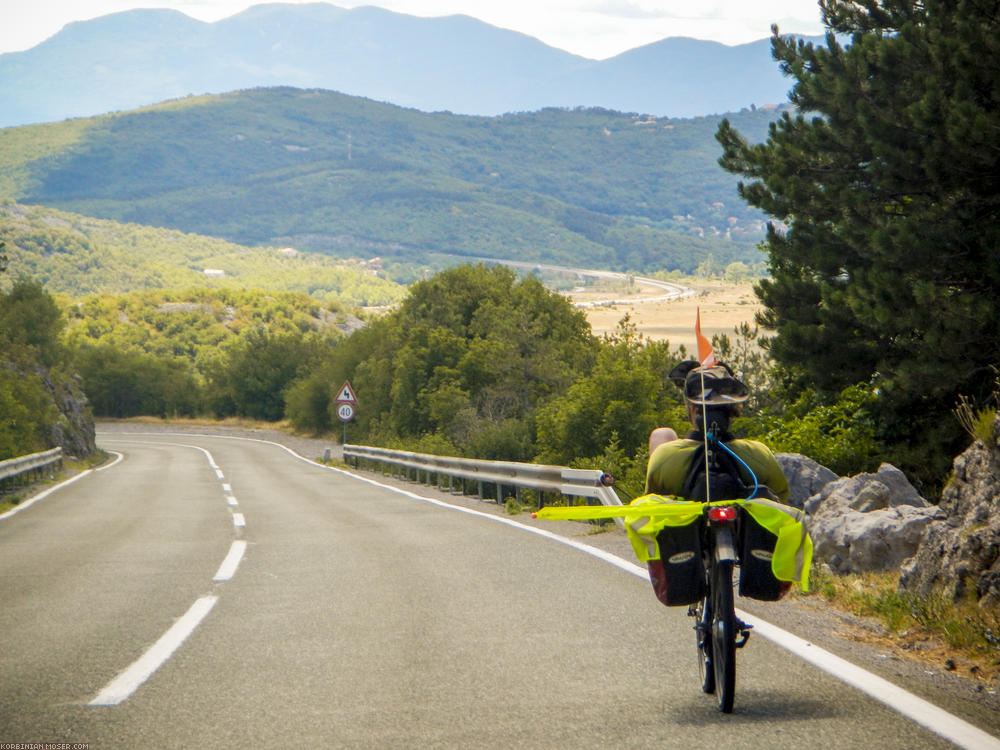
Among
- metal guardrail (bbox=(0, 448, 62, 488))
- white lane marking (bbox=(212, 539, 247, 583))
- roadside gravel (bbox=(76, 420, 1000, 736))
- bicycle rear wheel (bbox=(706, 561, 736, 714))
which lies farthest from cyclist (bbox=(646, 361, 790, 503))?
metal guardrail (bbox=(0, 448, 62, 488))

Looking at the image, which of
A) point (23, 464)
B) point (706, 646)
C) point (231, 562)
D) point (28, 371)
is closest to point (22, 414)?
point (23, 464)

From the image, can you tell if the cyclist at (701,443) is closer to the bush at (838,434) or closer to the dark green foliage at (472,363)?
A: the bush at (838,434)

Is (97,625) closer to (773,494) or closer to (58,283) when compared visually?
(773,494)

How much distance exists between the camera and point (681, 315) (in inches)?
5266

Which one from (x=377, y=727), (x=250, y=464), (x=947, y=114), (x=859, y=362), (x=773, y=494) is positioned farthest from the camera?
(x=250, y=464)

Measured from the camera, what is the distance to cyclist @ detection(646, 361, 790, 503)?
5.26 m

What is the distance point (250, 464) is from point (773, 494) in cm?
3616

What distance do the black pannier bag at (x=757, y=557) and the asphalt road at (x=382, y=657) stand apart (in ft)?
1.86

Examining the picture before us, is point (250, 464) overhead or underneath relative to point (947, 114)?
underneath

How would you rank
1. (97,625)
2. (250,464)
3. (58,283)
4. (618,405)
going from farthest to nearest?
(58,283) → (250,464) → (618,405) → (97,625)

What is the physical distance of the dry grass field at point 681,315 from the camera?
106438 mm

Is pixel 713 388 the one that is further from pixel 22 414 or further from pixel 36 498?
pixel 22 414

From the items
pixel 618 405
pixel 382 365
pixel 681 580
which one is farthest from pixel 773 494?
pixel 382 365

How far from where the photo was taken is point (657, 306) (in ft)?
492
